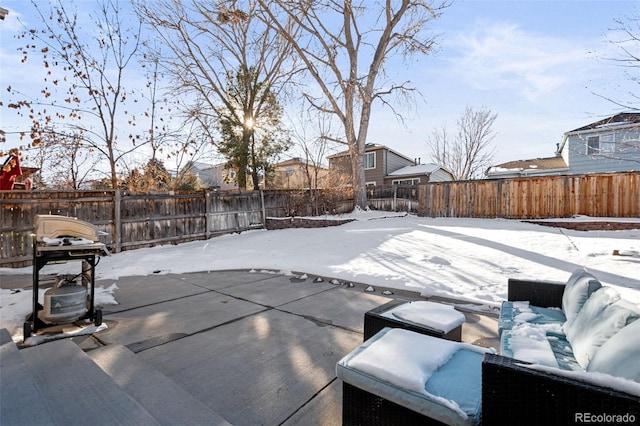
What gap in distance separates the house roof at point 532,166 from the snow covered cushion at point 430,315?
19.4m

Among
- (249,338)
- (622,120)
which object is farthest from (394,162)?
(249,338)

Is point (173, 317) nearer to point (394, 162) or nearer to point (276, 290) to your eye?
point (276, 290)

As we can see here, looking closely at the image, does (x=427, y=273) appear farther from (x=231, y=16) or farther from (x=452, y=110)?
(x=452, y=110)

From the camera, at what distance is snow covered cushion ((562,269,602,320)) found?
87.6 inches

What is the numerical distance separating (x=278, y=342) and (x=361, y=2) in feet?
46.7

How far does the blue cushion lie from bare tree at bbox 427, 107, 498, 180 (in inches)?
934

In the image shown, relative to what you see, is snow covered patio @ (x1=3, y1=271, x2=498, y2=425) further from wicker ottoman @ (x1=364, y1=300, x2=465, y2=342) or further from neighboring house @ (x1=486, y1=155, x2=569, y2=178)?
neighboring house @ (x1=486, y1=155, x2=569, y2=178)

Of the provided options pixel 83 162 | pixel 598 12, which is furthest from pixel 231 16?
pixel 598 12

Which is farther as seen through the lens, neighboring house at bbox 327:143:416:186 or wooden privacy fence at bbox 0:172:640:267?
neighboring house at bbox 327:143:416:186

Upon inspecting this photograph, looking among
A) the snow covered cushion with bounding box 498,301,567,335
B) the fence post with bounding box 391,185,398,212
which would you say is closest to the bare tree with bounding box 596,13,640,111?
the snow covered cushion with bounding box 498,301,567,335

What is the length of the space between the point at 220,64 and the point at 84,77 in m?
5.97

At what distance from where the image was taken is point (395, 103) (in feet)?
46.1

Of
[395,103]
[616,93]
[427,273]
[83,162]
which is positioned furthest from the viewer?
[395,103]

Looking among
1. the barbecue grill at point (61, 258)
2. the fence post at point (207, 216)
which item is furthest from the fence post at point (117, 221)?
the barbecue grill at point (61, 258)
